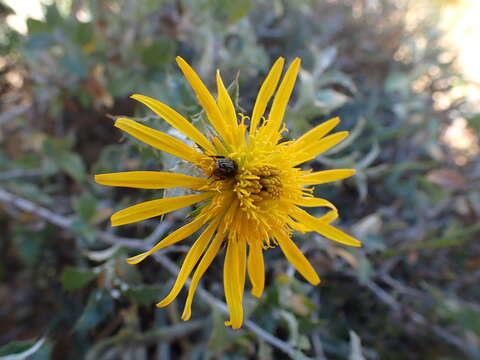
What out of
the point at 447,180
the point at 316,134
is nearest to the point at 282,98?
the point at 316,134

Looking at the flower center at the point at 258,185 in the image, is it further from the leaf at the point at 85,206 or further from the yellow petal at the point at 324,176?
the leaf at the point at 85,206

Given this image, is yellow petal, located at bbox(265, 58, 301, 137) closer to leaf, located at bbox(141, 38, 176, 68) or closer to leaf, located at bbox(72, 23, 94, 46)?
leaf, located at bbox(141, 38, 176, 68)

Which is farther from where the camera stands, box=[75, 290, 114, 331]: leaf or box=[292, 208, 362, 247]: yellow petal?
box=[75, 290, 114, 331]: leaf

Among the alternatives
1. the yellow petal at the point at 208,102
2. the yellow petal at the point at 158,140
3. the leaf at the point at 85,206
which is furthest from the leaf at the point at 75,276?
the yellow petal at the point at 208,102

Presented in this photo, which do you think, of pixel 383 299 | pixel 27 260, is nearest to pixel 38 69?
pixel 27 260

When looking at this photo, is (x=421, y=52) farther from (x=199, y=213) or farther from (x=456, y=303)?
(x=199, y=213)

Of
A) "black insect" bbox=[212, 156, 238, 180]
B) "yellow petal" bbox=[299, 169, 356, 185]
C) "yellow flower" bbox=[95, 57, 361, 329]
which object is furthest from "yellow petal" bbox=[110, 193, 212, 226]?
"yellow petal" bbox=[299, 169, 356, 185]
